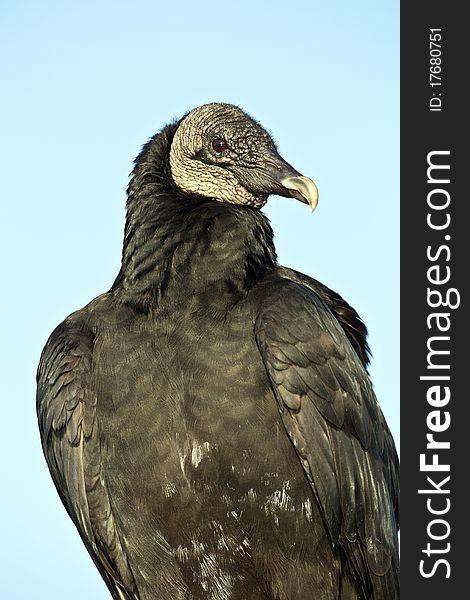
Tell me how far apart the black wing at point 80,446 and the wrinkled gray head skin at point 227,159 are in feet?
3.01

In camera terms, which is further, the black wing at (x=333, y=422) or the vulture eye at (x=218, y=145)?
the vulture eye at (x=218, y=145)

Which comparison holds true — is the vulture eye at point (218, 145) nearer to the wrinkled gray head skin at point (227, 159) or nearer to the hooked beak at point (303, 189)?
the wrinkled gray head skin at point (227, 159)

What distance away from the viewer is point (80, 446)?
4.53 m

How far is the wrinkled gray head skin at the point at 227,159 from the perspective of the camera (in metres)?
4.86

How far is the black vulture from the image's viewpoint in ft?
14.1

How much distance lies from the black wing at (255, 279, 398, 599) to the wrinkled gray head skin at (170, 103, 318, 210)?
53 centimetres

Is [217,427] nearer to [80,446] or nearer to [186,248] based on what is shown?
[80,446]

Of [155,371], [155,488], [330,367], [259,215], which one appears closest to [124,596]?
[155,488]

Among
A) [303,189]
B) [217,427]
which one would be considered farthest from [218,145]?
[217,427]

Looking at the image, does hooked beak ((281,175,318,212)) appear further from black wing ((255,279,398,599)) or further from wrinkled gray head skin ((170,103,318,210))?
black wing ((255,279,398,599))

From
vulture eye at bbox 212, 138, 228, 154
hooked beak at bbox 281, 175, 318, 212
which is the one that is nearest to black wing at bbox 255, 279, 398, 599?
hooked beak at bbox 281, 175, 318, 212

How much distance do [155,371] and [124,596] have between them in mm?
1131

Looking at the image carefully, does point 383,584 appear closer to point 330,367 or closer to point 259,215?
Result: point 330,367

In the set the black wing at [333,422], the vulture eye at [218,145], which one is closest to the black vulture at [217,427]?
the black wing at [333,422]
